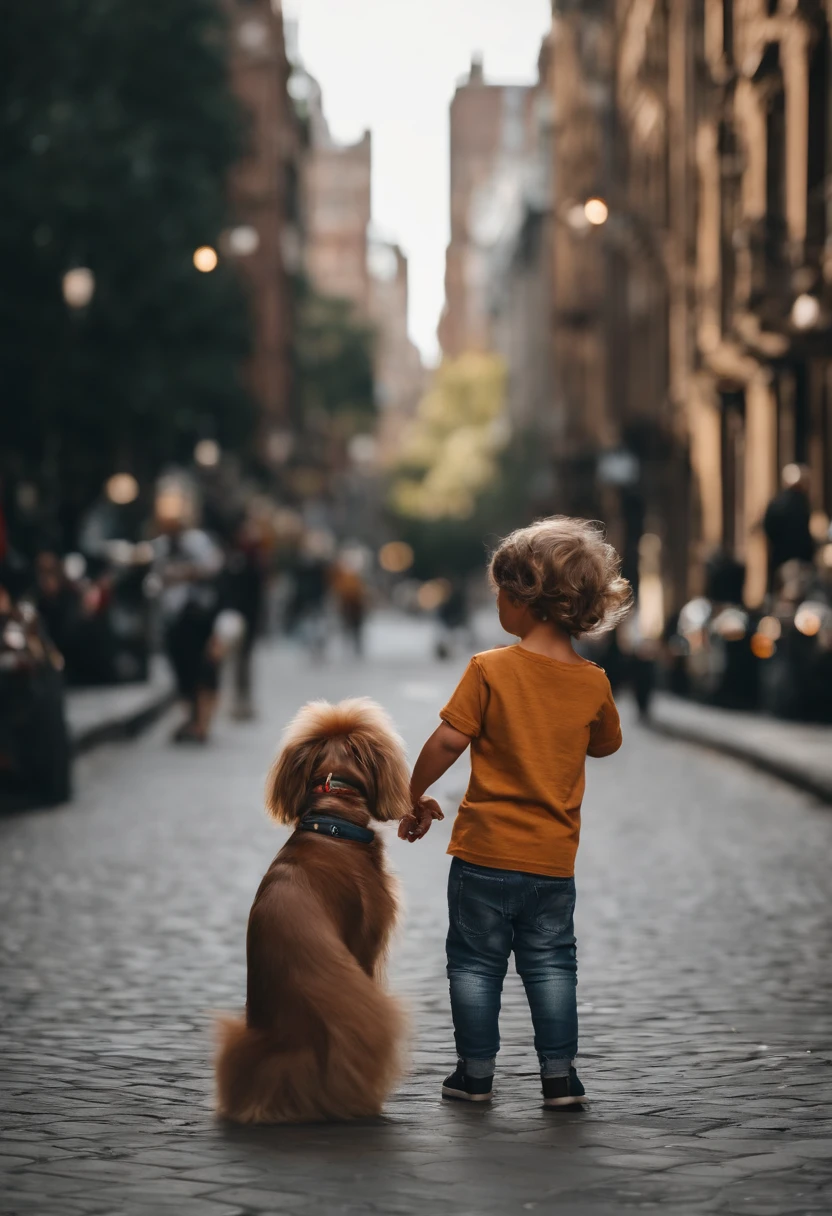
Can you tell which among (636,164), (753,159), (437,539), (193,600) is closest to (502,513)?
(437,539)

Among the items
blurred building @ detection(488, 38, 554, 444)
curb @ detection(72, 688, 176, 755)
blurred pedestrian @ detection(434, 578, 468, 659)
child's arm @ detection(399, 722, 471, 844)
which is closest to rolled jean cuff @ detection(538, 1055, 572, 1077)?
child's arm @ detection(399, 722, 471, 844)

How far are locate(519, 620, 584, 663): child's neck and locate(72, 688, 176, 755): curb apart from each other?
13.0 m

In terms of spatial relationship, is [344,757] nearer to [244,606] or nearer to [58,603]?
[244,606]

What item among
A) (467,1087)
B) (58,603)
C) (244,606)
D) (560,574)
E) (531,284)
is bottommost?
(58,603)

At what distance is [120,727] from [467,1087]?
15.7 metres

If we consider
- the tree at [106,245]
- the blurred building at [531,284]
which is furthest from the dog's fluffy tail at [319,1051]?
the blurred building at [531,284]

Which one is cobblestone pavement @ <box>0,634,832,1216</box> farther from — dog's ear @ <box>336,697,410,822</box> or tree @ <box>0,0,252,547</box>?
tree @ <box>0,0,252,547</box>

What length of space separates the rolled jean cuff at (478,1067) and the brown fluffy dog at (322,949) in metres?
0.35

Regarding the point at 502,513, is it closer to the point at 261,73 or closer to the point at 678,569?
the point at 261,73

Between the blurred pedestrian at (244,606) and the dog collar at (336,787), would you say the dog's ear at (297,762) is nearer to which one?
the dog collar at (336,787)

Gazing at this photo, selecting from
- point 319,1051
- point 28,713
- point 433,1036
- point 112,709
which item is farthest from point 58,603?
point 319,1051

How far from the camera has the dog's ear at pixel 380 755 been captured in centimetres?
538

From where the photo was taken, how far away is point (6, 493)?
101 ft

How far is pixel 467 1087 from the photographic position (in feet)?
19.0
